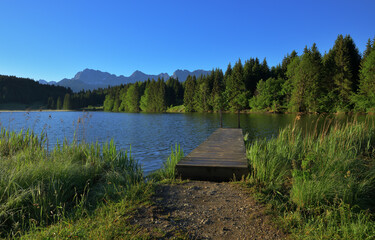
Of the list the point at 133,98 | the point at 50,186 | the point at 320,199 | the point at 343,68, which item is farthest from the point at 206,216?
the point at 133,98

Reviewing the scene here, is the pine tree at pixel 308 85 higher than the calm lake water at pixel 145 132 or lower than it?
higher

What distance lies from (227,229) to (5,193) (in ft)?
13.9

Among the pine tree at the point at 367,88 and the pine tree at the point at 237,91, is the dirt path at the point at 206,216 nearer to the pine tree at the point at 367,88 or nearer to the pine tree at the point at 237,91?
the pine tree at the point at 367,88

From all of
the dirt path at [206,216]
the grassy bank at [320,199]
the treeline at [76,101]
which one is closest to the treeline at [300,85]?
the grassy bank at [320,199]

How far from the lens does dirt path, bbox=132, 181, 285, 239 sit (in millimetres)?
2924

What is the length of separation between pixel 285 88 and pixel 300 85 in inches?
323

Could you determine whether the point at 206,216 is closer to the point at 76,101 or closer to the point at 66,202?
the point at 66,202

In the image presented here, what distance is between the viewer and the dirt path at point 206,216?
9.59 ft

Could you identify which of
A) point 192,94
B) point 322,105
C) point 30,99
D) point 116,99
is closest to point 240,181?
point 322,105

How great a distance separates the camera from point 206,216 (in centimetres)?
340

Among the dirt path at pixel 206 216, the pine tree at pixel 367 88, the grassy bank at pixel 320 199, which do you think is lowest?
the dirt path at pixel 206 216

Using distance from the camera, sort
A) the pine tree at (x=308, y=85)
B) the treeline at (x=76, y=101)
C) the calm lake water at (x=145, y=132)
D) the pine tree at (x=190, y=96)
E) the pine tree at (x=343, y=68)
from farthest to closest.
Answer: the treeline at (x=76, y=101) → the pine tree at (x=190, y=96) → the pine tree at (x=308, y=85) → the pine tree at (x=343, y=68) → the calm lake water at (x=145, y=132)

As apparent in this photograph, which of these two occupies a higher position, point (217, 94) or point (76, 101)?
point (76, 101)

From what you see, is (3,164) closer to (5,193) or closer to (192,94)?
(5,193)
